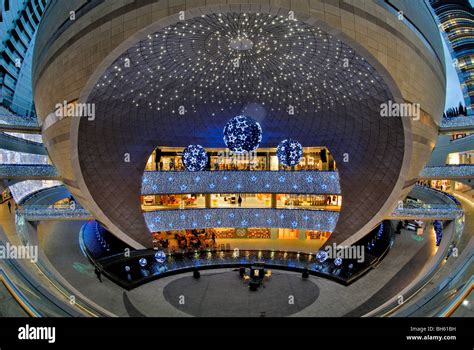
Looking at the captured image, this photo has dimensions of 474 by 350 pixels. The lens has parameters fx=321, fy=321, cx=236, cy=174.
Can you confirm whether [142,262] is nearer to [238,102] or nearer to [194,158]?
[194,158]

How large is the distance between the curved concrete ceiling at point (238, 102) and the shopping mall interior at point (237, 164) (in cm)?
13

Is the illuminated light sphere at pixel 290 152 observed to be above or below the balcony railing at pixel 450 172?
above

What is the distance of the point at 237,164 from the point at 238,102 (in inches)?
235

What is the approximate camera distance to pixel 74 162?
62.7ft

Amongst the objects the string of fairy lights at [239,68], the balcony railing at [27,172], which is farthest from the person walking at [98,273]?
the string of fairy lights at [239,68]

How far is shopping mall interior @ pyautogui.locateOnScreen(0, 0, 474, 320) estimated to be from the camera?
13.0m

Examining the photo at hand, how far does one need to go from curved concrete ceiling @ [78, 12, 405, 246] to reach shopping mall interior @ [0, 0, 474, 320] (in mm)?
127

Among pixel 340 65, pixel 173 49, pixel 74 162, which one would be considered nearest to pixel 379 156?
pixel 340 65

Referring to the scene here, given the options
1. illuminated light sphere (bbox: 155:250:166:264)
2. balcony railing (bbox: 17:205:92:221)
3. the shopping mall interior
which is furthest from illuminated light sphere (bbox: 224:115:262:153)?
balcony railing (bbox: 17:205:92:221)

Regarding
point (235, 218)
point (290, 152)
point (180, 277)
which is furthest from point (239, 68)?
point (180, 277)

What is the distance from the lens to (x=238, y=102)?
2595cm

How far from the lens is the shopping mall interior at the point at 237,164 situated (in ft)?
42.5

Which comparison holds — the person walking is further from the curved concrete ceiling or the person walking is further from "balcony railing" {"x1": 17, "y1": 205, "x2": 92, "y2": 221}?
"balcony railing" {"x1": 17, "y1": 205, "x2": 92, "y2": 221}

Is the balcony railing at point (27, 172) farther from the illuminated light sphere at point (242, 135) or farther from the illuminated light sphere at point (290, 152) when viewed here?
the illuminated light sphere at point (290, 152)
